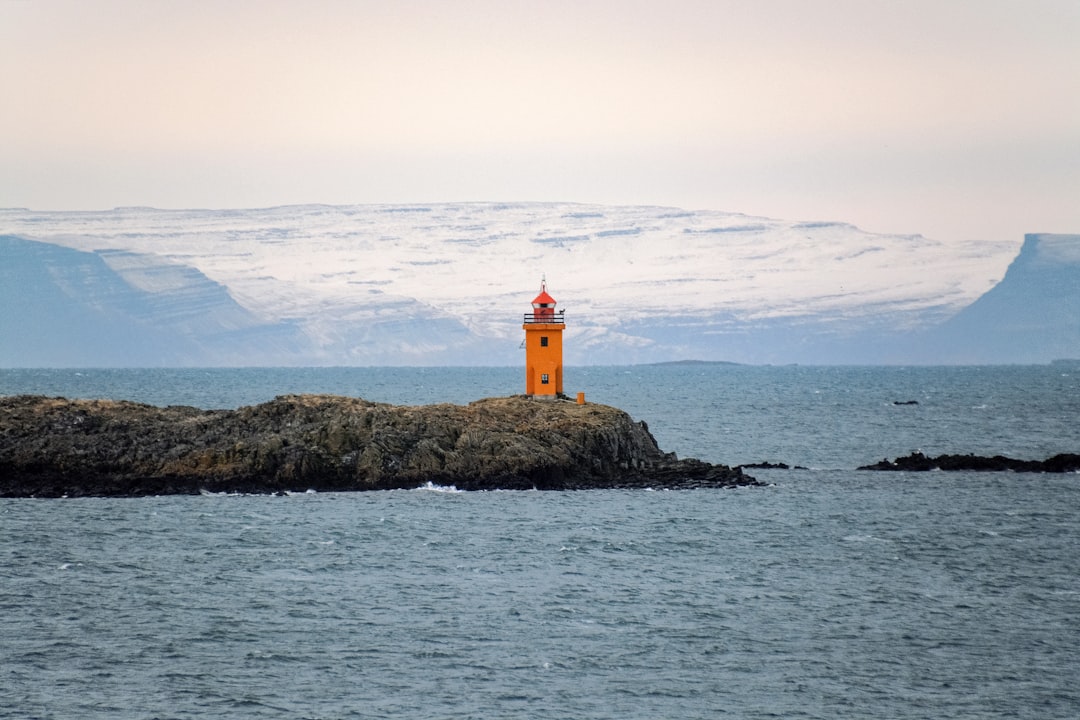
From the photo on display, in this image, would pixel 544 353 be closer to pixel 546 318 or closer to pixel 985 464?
pixel 546 318

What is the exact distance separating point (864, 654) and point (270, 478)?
30.5 m

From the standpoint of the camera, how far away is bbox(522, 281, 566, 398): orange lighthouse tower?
67.0 meters

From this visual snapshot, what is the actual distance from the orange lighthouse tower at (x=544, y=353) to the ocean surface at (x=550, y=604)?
10.7 metres

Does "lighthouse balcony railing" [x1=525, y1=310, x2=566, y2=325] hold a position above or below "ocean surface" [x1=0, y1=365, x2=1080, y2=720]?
above

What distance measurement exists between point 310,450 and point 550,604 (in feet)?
74.8

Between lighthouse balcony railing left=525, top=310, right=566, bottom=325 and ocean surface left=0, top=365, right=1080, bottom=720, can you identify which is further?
lighthouse balcony railing left=525, top=310, right=566, bottom=325

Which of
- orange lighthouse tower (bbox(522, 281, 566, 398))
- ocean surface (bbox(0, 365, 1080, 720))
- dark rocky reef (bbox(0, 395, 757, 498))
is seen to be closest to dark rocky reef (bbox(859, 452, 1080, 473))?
ocean surface (bbox(0, 365, 1080, 720))

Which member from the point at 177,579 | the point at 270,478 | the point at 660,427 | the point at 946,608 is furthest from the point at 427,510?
the point at 660,427

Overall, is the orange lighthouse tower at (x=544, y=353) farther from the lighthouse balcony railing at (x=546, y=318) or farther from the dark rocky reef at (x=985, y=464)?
the dark rocky reef at (x=985, y=464)

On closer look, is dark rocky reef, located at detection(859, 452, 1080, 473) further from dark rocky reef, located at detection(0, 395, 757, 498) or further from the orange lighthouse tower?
the orange lighthouse tower

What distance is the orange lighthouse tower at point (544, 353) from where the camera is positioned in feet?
220

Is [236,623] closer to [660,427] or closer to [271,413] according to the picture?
[271,413]

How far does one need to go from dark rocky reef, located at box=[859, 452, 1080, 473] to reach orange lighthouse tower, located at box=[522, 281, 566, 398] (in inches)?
614

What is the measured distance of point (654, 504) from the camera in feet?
181
